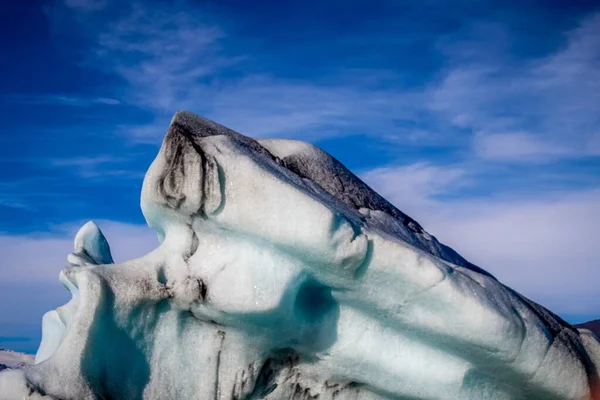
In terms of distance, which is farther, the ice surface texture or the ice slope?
the ice slope

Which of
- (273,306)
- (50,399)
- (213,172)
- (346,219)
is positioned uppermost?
(213,172)

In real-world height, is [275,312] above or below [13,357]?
above

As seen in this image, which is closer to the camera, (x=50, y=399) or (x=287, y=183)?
(x=50, y=399)

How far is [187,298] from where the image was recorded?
569 centimetres

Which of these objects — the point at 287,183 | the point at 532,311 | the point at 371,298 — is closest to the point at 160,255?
the point at 287,183

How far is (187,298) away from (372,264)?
152cm

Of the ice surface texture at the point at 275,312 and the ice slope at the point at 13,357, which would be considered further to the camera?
the ice slope at the point at 13,357

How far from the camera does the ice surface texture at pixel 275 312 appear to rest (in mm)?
5430

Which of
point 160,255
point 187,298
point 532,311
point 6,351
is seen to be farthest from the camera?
point 6,351

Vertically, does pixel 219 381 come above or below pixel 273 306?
below

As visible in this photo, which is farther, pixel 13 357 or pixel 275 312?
pixel 13 357

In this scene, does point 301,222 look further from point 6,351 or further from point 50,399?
point 6,351

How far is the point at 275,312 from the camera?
5.55 meters

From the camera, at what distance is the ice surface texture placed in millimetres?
5430
